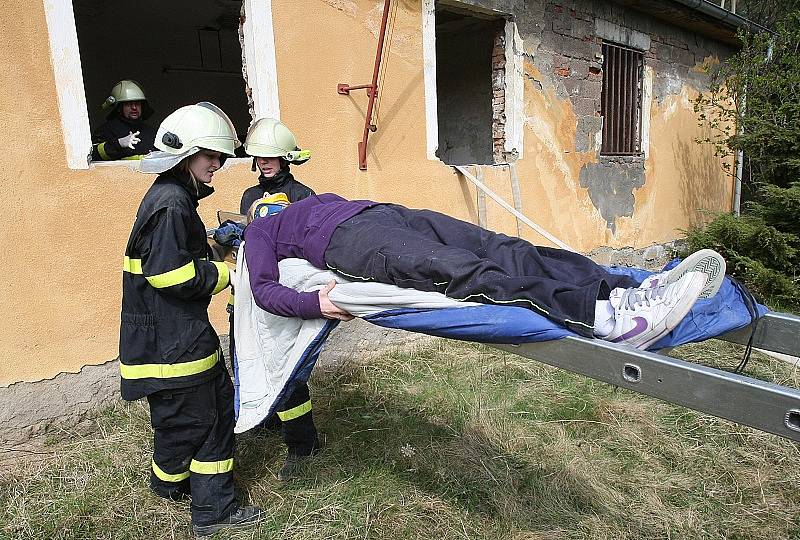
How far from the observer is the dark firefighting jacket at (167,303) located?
6.50 ft

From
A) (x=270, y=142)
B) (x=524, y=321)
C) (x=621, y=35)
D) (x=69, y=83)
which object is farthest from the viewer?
(x=621, y=35)

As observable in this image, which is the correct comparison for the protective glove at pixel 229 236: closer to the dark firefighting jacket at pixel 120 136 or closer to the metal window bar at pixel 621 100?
the dark firefighting jacket at pixel 120 136

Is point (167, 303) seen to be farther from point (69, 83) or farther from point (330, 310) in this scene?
point (69, 83)

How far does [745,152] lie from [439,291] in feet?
20.1

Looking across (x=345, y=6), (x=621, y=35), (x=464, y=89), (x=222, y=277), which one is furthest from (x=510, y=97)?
(x=222, y=277)

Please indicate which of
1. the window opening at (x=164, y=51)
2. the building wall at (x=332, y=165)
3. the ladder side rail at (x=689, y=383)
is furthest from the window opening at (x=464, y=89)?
the ladder side rail at (x=689, y=383)

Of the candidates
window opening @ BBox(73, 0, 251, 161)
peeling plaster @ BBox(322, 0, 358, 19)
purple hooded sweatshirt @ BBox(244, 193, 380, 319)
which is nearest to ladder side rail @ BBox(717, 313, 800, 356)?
purple hooded sweatshirt @ BBox(244, 193, 380, 319)

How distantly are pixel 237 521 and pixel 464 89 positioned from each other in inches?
202

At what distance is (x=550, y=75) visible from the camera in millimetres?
5348

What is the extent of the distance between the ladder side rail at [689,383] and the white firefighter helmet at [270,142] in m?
1.87

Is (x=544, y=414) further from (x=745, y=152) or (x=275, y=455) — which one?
(x=745, y=152)

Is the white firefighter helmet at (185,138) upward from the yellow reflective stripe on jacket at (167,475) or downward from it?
upward

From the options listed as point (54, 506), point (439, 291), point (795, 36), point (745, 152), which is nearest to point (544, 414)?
point (439, 291)

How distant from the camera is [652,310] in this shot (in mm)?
1448
